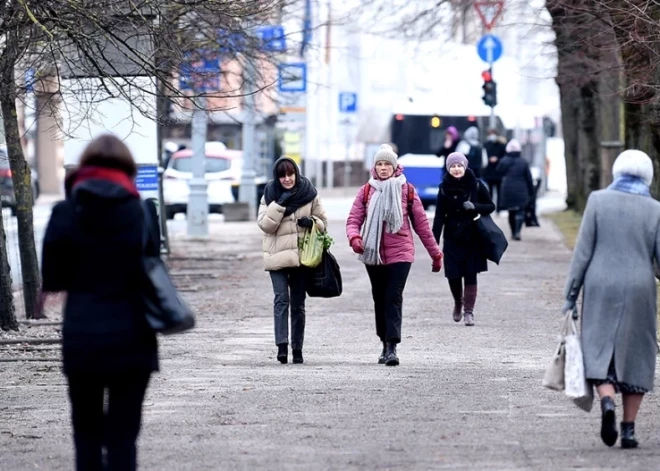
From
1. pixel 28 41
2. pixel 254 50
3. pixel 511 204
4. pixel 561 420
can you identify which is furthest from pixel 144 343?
pixel 511 204

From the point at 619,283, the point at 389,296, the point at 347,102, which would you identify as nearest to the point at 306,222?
the point at 389,296

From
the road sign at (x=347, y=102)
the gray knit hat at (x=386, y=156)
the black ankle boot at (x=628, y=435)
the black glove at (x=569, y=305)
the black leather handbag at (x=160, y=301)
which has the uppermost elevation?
the road sign at (x=347, y=102)

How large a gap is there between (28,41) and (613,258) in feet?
18.7

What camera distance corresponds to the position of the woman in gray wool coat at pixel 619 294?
25.7 feet

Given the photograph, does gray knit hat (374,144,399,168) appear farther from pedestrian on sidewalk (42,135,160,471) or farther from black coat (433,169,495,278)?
pedestrian on sidewalk (42,135,160,471)

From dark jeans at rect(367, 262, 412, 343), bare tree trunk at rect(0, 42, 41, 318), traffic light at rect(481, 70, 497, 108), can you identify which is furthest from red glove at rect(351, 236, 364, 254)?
traffic light at rect(481, 70, 497, 108)

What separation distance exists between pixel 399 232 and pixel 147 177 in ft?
30.9

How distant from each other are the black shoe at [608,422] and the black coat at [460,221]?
248 inches

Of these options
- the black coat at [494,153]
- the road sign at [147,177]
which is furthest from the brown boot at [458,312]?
the black coat at [494,153]

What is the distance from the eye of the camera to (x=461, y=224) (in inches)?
562

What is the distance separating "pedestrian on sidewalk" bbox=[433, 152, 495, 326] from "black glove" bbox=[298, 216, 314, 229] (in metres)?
2.91

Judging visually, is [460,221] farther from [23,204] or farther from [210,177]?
[210,177]

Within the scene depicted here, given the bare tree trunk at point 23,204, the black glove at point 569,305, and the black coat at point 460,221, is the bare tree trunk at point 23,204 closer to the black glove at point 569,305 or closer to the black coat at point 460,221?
the black coat at point 460,221

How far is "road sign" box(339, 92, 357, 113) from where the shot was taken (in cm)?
4153
